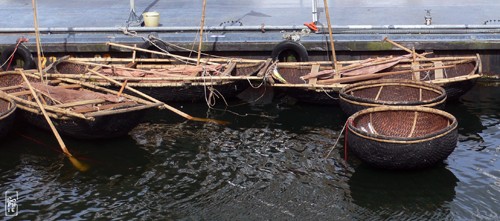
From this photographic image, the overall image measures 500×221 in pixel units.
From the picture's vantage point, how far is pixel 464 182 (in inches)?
568

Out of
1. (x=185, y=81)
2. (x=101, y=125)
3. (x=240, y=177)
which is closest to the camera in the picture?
(x=240, y=177)

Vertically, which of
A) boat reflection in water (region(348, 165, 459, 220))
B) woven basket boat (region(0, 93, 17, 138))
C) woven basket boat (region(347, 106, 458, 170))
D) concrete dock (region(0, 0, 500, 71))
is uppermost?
concrete dock (region(0, 0, 500, 71))

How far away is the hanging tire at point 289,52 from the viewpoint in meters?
21.5

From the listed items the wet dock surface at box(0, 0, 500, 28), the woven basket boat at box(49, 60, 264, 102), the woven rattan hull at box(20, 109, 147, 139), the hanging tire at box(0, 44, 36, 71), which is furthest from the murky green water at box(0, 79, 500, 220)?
the wet dock surface at box(0, 0, 500, 28)

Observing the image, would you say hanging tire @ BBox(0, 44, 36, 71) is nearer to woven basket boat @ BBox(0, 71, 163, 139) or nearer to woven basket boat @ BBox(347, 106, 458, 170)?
woven basket boat @ BBox(0, 71, 163, 139)

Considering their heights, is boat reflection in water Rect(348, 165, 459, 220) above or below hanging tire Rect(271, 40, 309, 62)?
below

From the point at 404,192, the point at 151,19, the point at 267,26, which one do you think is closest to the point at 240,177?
the point at 404,192

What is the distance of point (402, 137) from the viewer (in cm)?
1402

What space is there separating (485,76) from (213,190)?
11.1 metres

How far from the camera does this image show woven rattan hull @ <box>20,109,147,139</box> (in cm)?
1611

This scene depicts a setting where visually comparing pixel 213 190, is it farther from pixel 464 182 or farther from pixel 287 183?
pixel 464 182

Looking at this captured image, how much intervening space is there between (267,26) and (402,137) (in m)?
10.0

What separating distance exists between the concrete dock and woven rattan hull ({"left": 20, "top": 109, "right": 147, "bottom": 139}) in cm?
606

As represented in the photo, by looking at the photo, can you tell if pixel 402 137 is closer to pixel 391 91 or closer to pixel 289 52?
pixel 391 91
